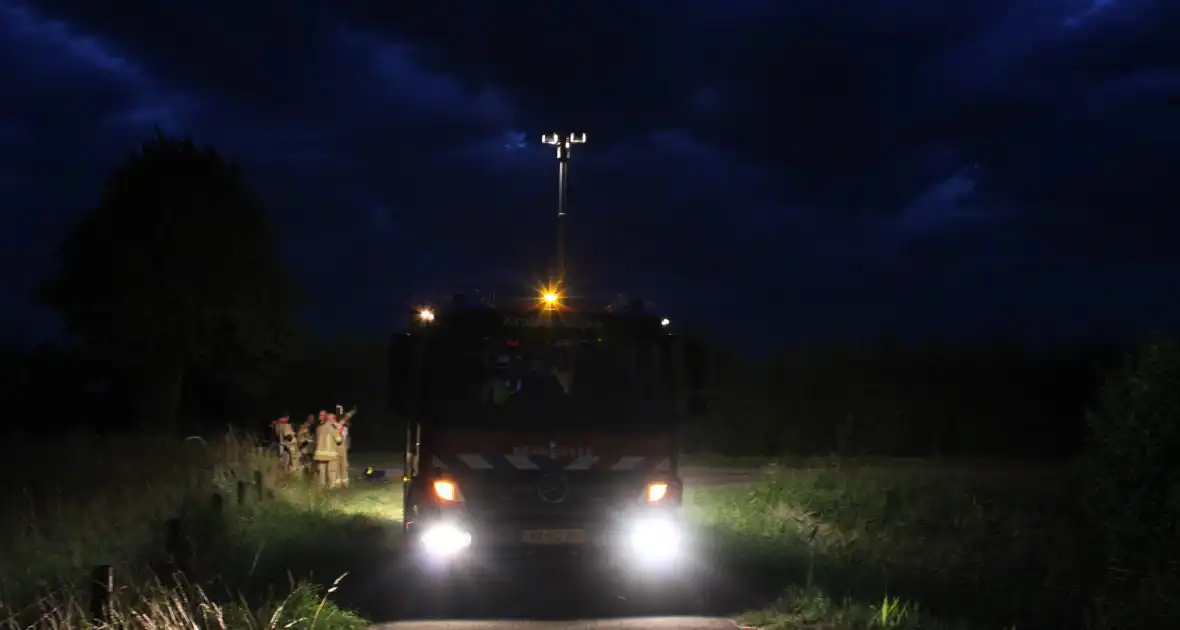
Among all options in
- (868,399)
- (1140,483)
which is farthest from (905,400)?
(1140,483)

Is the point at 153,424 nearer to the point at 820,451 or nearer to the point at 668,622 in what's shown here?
the point at 820,451

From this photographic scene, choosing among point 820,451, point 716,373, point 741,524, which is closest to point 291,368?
point 716,373

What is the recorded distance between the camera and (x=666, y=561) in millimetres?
11055

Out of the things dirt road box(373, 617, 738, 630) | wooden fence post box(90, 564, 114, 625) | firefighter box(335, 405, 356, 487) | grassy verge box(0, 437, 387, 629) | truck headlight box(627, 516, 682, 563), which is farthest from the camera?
firefighter box(335, 405, 356, 487)

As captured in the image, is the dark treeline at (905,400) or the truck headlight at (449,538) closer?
the truck headlight at (449,538)

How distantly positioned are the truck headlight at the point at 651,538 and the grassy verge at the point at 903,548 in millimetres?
1031

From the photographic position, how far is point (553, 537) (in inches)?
425

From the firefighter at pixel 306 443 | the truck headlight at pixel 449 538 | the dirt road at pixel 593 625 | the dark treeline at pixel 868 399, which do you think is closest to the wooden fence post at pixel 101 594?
the dirt road at pixel 593 625

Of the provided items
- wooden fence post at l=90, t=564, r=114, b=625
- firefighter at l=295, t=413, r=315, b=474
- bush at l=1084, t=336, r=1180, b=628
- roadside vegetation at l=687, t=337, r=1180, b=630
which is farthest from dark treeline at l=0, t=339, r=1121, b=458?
wooden fence post at l=90, t=564, r=114, b=625

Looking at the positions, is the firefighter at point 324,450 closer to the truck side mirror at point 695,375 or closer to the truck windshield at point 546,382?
the truck windshield at point 546,382

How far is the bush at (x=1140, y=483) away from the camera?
1006cm

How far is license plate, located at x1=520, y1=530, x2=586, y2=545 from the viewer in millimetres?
10773

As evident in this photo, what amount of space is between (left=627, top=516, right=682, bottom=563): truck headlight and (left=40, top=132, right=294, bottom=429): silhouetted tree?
80.5 feet

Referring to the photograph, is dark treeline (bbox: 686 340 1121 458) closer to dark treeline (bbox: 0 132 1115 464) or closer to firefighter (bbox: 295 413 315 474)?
dark treeline (bbox: 0 132 1115 464)
